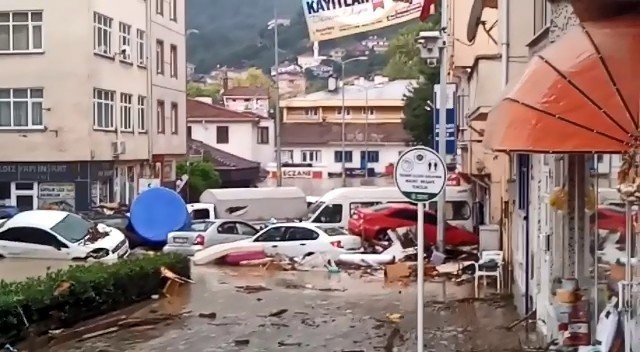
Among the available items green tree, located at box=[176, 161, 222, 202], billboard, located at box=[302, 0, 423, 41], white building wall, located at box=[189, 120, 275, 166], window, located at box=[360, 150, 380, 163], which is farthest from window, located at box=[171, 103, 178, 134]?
window, located at box=[360, 150, 380, 163]

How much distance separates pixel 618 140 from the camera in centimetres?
824

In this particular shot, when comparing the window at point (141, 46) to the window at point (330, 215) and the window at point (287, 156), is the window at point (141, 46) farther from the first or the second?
the window at point (287, 156)

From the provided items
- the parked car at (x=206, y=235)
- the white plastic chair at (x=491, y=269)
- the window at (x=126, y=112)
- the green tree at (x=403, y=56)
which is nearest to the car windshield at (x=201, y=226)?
the parked car at (x=206, y=235)

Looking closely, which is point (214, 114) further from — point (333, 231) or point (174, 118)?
point (333, 231)

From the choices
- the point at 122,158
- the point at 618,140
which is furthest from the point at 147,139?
the point at 618,140

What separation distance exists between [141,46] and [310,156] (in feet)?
150

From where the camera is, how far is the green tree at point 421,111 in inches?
2347

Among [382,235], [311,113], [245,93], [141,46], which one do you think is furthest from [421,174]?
[245,93]

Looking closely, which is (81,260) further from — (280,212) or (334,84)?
(334,84)

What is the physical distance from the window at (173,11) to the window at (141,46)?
4.59 metres

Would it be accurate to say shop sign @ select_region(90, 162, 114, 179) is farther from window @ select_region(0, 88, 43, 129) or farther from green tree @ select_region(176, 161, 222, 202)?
green tree @ select_region(176, 161, 222, 202)

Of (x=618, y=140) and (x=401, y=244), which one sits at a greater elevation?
(x=618, y=140)

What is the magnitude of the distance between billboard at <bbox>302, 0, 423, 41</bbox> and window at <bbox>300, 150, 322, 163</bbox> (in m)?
61.4

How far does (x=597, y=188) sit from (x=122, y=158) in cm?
3285
